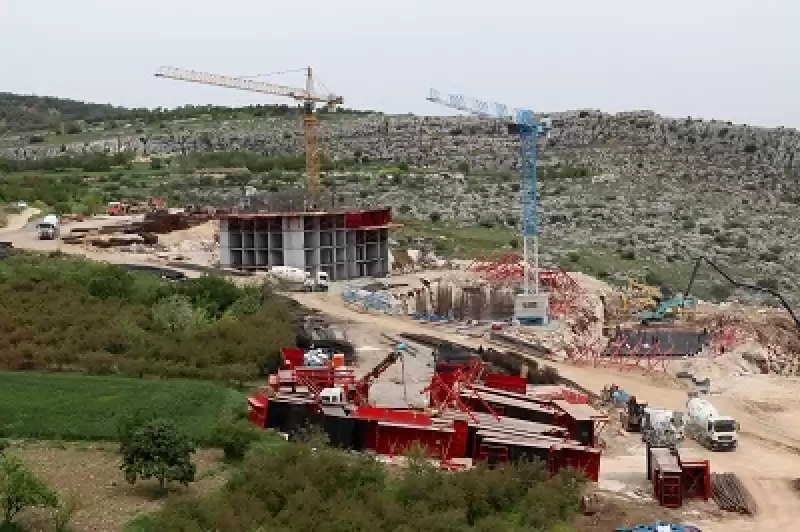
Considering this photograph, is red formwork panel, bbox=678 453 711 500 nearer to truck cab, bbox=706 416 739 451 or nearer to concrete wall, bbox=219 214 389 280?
truck cab, bbox=706 416 739 451

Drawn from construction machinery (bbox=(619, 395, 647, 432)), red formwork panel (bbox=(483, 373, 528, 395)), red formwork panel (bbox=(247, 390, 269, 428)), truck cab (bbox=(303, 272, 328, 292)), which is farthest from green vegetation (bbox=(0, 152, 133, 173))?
construction machinery (bbox=(619, 395, 647, 432))

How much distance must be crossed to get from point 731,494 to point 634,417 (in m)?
6.61

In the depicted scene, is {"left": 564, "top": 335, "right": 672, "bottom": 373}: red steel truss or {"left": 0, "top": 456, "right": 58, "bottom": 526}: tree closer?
{"left": 0, "top": 456, "right": 58, "bottom": 526}: tree

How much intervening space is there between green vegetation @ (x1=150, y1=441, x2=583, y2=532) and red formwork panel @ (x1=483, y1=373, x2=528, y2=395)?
7.33 m

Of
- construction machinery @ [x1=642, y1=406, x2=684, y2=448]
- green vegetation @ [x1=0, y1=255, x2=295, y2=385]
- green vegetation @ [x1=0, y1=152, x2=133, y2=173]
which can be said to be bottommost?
construction machinery @ [x1=642, y1=406, x2=684, y2=448]

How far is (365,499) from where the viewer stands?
72.3 feet

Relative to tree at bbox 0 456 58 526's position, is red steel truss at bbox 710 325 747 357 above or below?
below

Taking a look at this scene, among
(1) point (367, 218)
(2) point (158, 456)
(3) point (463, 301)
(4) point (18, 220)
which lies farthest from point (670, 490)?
(4) point (18, 220)

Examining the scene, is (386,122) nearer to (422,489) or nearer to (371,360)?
(371,360)

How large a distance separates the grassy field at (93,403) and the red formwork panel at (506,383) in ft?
23.8

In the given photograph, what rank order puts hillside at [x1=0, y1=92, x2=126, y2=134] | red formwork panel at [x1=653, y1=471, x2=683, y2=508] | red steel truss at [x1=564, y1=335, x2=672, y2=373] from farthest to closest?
hillside at [x1=0, y1=92, x2=126, y2=134] → red steel truss at [x1=564, y1=335, x2=672, y2=373] → red formwork panel at [x1=653, y1=471, x2=683, y2=508]

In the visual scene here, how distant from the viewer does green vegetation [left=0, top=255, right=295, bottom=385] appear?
108 feet

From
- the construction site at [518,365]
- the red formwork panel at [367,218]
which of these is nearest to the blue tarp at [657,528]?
the construction site at [518,365]

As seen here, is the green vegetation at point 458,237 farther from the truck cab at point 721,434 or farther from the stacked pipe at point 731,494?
the stacked pipe at point 731,494
